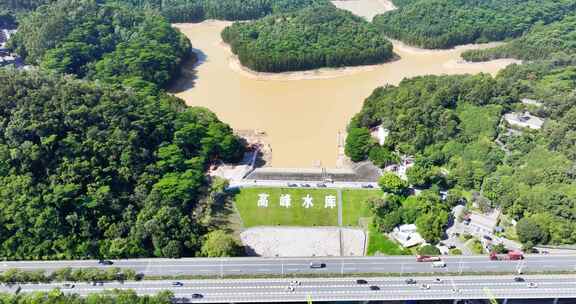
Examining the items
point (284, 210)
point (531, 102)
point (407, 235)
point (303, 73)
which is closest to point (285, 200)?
point (284, 210)

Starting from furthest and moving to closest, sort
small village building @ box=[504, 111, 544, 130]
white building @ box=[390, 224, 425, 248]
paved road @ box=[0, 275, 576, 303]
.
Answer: small village building @ box=[504, 111, 544, 130] → white building @ box=[390, 224, 425, 248] → paved road @ box=[0, 275, 576, 303]

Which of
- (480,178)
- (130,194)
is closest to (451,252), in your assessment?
(480,178)

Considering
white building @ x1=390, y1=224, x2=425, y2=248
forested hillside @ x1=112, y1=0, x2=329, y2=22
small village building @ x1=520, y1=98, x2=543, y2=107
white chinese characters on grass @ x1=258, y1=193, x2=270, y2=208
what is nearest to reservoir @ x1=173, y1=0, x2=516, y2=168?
white chinese characters on grass @ x1=258, y1=193, x2=270, y2=208

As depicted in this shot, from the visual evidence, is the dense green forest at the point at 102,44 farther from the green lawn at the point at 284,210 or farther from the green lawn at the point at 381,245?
the green lawn at the point at 381,245

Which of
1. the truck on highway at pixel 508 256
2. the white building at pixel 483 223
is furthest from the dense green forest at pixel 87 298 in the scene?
the white building at pixel 483 223

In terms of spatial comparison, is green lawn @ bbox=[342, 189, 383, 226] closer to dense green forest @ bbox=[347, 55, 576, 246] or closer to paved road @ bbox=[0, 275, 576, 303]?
dense green forest @ bbox=[347, 55, 576, 246]

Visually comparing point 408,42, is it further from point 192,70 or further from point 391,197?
point 391,197
